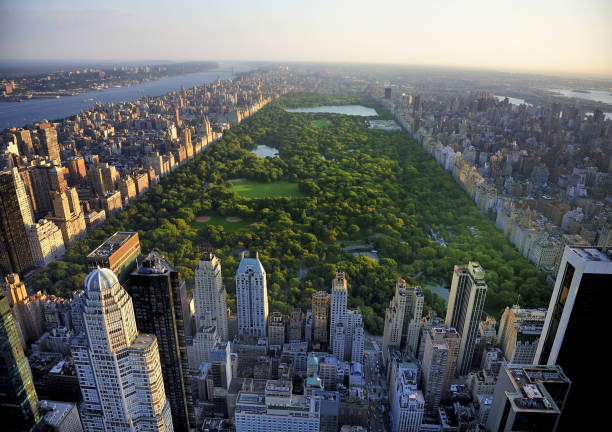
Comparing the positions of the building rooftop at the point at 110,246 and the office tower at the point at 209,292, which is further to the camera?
the office tower at the point at 209,292

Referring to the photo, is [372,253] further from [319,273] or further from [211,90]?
[211,90]

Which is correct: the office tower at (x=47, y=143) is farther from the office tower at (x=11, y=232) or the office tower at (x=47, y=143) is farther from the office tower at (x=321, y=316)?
the office tower at (x=321, y=316)

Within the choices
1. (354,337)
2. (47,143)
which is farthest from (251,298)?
(47,143)

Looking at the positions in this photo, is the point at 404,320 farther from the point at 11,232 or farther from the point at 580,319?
the point at 11,232

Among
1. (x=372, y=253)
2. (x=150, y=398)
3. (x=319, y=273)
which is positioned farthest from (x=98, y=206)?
(x=150, y=398)

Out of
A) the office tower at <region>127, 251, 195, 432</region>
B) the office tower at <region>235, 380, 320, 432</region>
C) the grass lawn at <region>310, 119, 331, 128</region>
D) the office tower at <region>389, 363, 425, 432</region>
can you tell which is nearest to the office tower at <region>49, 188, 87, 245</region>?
the office tower at <region>127, 251, 195, 432</region>

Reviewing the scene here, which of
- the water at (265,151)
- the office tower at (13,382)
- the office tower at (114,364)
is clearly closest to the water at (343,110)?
the water at (265,151)
